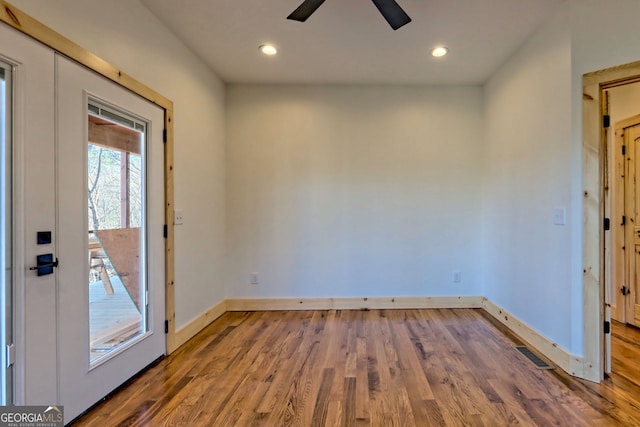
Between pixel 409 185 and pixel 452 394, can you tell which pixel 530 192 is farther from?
pixel 452 394

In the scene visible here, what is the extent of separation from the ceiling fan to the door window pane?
4.61 ft

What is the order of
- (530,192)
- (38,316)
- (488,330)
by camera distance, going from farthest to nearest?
(488,330) → (530,192) → (38,316)

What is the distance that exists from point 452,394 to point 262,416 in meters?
1.23

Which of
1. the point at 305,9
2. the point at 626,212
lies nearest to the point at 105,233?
the point at 305,9

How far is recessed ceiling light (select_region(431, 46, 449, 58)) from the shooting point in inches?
112

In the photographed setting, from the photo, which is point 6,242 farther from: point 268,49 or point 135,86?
point 268,49

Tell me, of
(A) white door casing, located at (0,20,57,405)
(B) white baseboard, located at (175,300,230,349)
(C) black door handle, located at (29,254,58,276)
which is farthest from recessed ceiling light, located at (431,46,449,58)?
(B) white baseboard, located at (175,300,230,349)

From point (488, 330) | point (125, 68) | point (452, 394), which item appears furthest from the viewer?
point (488, 330)

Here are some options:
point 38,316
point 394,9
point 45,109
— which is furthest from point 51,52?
point 394,9

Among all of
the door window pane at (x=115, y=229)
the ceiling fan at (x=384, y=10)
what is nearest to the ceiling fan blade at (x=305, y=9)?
the ceiling fan at (x=384, y=10)

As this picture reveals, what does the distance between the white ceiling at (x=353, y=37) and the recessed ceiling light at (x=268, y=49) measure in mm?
58

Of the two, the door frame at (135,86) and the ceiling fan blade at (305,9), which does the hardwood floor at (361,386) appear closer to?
the door frame at (135,86)

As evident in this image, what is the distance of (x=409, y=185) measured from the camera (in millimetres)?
3682

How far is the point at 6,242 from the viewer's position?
Answer: 139cm
